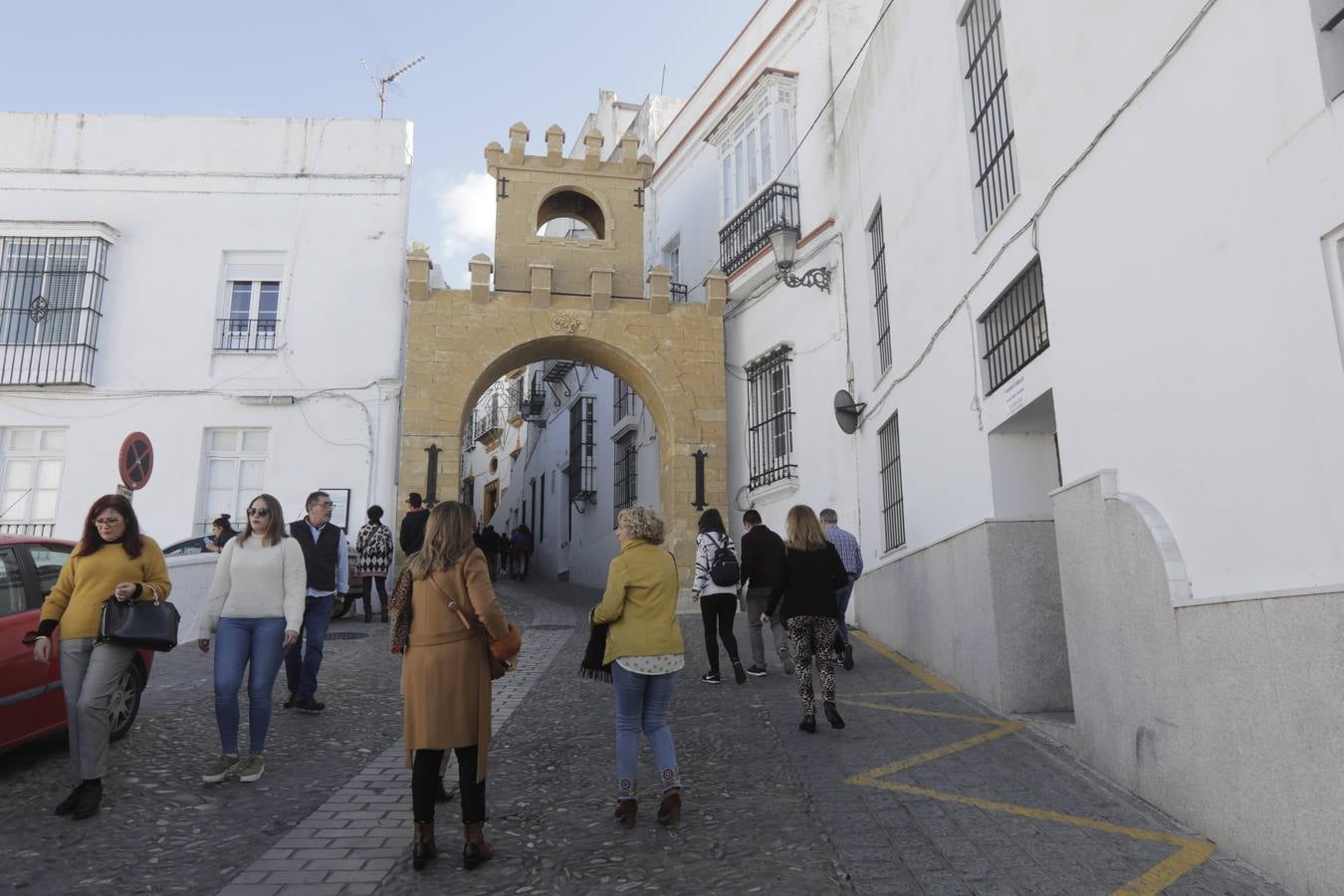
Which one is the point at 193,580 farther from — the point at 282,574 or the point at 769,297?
the point at 769,297

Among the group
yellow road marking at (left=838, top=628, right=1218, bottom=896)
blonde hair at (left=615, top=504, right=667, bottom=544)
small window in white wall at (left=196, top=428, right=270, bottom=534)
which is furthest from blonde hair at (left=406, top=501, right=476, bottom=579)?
small window in white wall at (left=196, top=428, right=270, bottom=534)

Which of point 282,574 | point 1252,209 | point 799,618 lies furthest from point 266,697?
point 1252,209

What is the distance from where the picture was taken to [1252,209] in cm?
398

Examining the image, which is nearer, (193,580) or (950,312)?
(950,312)

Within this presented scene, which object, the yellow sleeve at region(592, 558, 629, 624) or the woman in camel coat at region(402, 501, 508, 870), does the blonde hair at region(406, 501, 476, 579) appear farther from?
the yellow sleeve at region(592, 558, 629, 624)

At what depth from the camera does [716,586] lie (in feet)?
27.2

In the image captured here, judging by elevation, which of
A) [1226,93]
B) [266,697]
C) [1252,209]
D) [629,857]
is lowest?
[629,857]

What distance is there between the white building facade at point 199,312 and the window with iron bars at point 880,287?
781cm

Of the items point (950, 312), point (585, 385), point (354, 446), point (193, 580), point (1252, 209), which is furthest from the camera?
point (585, 385)

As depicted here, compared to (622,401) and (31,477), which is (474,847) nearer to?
(31,477)

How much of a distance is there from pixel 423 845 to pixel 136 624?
2056 mm

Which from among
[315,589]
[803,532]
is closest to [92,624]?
[315,589]

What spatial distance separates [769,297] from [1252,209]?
11155mm

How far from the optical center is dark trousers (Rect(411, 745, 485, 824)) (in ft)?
13.2
